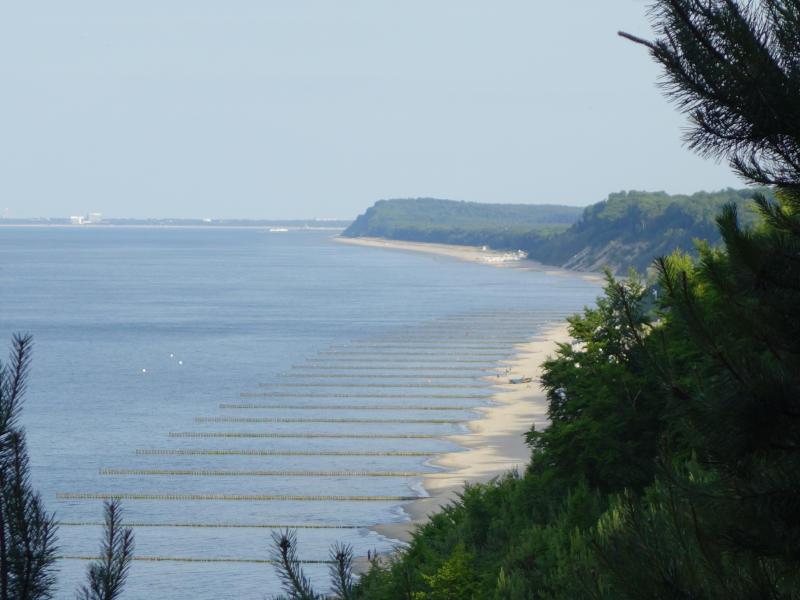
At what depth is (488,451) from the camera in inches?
2623

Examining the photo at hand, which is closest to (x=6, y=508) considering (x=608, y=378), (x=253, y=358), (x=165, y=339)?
(x=608, y=378)

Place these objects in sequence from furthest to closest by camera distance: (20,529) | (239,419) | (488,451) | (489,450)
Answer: (239,419) → (489,450) → (488,451) → (20,529)

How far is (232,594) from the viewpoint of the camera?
42.2 metres

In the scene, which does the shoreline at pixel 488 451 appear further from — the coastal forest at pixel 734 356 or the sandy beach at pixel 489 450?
the coastal forest at pixel 734 356

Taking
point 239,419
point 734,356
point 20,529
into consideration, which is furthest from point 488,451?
point 20,529

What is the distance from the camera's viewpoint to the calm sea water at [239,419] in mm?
50219

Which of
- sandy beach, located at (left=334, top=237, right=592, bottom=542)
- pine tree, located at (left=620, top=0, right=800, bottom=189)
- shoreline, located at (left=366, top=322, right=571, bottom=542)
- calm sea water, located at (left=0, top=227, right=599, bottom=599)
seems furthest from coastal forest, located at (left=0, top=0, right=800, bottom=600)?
shoreline, located at (left=366, top=322, right=571, bottom=542)

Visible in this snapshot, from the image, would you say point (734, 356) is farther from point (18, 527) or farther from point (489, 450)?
point (489, 450)

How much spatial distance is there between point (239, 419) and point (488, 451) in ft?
70.1

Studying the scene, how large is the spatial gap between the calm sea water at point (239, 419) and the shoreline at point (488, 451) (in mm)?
1227

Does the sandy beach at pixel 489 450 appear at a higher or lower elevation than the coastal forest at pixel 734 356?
lower

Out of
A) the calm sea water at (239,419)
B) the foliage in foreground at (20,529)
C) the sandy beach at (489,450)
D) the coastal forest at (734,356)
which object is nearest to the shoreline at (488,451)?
the sandy beach at (489,450)

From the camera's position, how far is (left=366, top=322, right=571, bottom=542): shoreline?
2108 inches

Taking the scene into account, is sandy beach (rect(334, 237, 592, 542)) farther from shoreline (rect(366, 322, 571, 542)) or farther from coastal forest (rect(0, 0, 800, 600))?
coastal forest (rect(0, 0, 800, 600))
